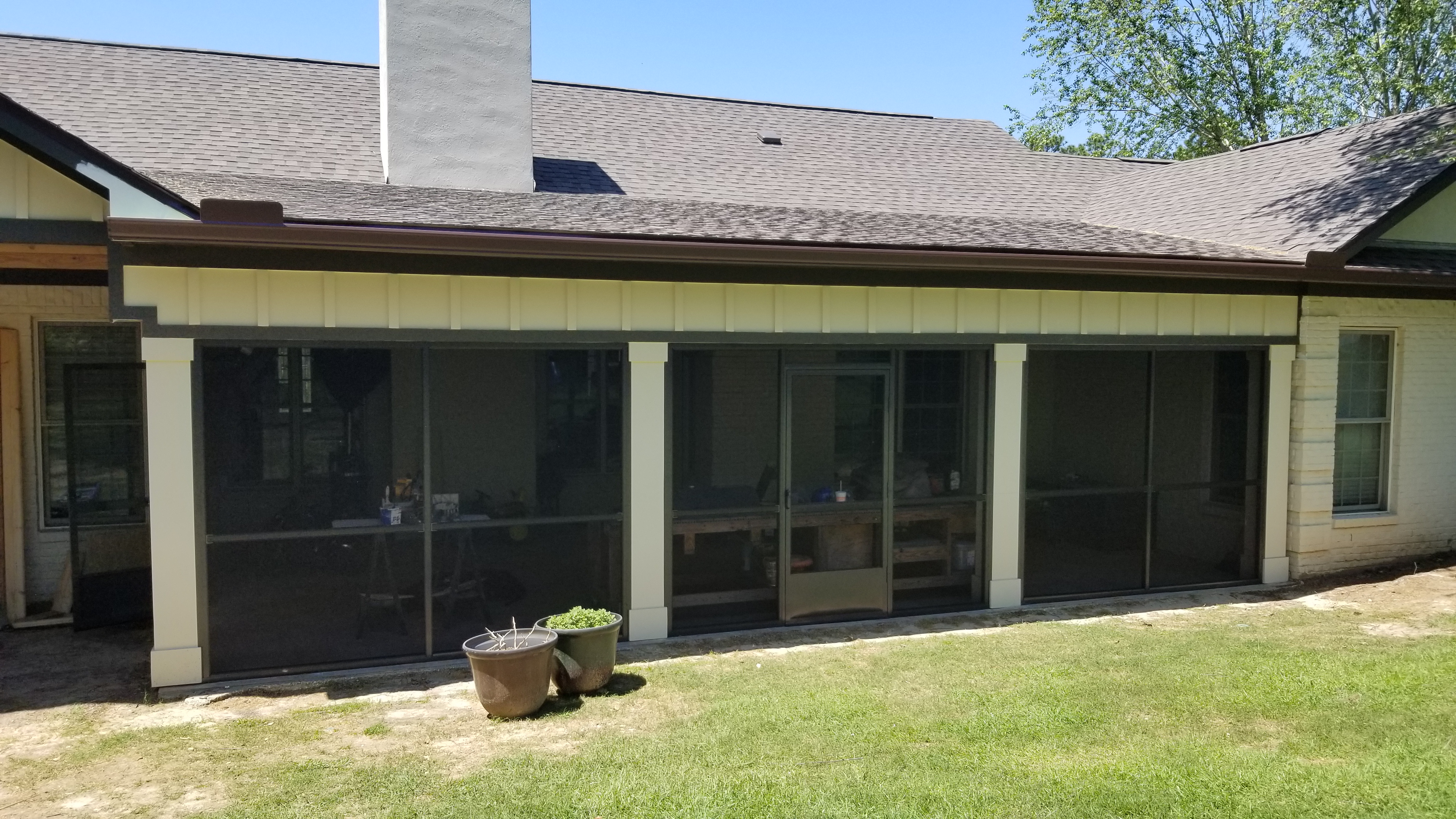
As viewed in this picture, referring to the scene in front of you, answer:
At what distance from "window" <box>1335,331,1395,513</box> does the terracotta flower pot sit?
27.0 feet

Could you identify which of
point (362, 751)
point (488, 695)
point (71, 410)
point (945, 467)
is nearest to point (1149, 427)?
point (945, 467)

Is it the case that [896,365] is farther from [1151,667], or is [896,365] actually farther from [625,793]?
[625,793]

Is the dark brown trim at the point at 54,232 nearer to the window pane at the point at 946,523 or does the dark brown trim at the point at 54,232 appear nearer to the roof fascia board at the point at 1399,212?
the window pane at the point at 946,523

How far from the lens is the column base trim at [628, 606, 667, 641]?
8.25 m

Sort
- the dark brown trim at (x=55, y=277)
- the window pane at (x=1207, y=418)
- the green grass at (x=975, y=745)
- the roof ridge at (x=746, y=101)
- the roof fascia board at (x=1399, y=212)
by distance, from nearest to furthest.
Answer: the green grass at (x=975, y=745), the dark brown trim at (x=55, y=277), the roof fascia board at (x=1399, y=212), the window pane at (x=1207, y=418), the roof ridge at (x=746, y=101)

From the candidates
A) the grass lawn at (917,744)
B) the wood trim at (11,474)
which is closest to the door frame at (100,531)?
the wood trim at (11,474)

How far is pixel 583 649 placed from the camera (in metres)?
6.85

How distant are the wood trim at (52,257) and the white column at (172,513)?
1000 mm

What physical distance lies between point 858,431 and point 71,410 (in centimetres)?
652

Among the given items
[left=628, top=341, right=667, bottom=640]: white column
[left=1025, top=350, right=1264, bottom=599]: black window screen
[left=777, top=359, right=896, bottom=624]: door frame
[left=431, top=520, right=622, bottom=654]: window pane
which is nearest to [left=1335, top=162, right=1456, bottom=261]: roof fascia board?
[left=1025, top=350, right=1264, bottom=599]: black window screen

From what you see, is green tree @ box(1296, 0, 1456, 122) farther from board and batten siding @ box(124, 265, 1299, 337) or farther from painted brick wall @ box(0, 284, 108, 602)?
painted brick wall @ box(0, 284, 108, 602)

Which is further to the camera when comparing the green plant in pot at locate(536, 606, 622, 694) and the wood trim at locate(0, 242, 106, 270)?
the wood trim at locate(0, 242, 106, 270)

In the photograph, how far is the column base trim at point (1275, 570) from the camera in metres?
10.2

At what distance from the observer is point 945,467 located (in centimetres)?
1030
